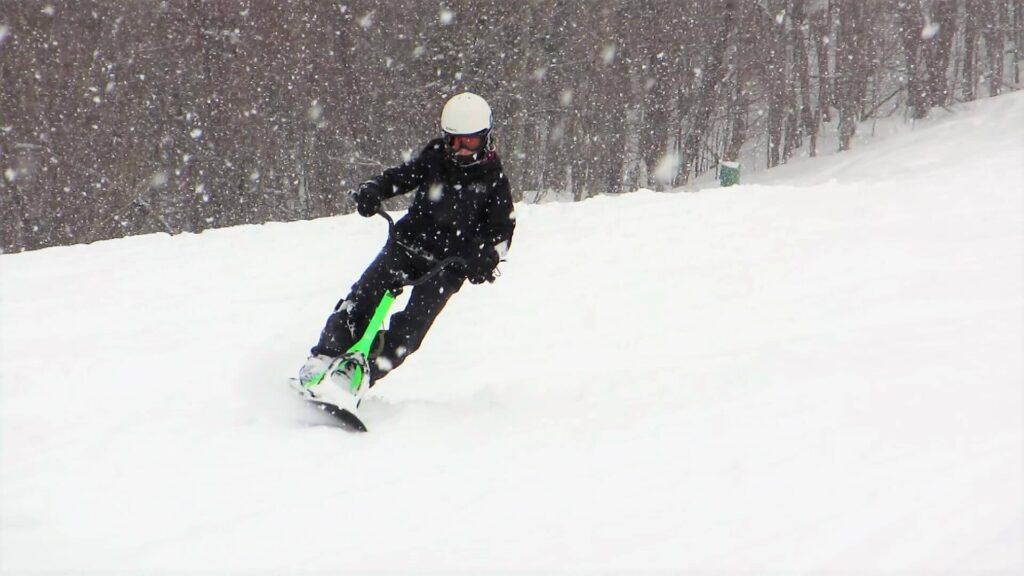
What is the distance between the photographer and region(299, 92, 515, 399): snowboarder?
14.3 feet

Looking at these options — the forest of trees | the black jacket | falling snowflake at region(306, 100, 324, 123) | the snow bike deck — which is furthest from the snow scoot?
falling snowflake at region(306, 100, 324, 123)

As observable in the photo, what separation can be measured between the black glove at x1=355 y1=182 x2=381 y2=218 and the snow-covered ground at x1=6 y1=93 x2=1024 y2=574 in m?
0.99

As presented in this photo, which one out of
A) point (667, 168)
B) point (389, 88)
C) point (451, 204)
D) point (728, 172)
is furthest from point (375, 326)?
point (667, 168)

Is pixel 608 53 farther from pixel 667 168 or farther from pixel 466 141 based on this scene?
pixel 466 141

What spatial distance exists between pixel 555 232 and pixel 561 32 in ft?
59.4

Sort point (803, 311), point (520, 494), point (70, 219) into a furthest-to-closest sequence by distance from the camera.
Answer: point (70, 219), point (803, 311), point (520, 494)

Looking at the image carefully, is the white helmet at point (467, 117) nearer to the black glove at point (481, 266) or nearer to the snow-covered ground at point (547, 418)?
the black glove at point (481, 266)

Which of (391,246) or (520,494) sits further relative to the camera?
(391,246)

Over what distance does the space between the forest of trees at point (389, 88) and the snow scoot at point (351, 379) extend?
65.9ft

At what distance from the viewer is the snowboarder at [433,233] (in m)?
4.36

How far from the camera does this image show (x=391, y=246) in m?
4.56

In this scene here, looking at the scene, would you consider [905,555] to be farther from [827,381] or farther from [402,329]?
[402,329]

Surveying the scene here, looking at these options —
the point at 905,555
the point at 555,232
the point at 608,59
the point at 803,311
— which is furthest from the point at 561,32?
the point at 905,555

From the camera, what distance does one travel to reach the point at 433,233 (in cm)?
460
